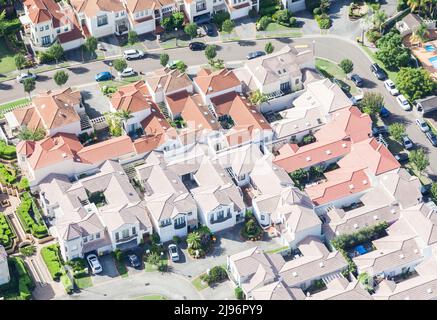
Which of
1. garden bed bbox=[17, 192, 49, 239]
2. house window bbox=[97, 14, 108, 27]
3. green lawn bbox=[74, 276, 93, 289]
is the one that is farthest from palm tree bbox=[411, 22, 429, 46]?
green lawn bbox=[74, 276, 93, 289]

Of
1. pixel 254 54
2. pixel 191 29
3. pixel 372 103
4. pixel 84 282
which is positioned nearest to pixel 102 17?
pixel 191 29

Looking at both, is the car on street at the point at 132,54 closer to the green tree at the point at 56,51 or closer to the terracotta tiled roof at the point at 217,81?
the green tree at the point at 56,51

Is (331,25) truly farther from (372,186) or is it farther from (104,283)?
(104,283)

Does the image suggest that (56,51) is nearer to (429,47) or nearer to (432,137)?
(432,137)

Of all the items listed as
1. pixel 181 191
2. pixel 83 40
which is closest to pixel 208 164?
pixel 181 191

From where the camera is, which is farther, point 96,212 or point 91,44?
point 91,44

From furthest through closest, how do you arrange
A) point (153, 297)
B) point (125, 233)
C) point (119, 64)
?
1. point (119, 64)
2. point (125, 233)
3. point (153, 297)
